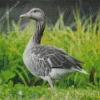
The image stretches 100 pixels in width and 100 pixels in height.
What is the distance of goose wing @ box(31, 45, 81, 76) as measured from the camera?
30.3 ft

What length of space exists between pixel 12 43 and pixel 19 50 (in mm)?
235

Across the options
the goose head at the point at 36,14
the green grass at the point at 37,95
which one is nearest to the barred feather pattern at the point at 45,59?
the green grass at the point at 37,95

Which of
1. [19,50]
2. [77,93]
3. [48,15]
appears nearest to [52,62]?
[77,93]

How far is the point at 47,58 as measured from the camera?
9367 mm

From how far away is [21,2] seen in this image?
11664mm

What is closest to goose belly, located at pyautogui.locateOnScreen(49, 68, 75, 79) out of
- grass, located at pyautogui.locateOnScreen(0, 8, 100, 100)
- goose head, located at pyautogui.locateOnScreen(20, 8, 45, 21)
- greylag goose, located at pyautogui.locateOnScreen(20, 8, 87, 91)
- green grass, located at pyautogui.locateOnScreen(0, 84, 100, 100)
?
greylag goose, located at pyautogui.locateOnScreen(20, 8, 87, 91)

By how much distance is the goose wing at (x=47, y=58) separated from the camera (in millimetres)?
9234

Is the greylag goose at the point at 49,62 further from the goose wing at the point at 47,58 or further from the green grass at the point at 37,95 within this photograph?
the green grass at the point at 37,95

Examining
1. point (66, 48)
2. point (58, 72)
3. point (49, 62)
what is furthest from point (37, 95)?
point (66, 48)

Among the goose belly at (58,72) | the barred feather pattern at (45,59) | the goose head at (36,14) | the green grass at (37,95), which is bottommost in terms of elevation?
the green grass at (37,95)

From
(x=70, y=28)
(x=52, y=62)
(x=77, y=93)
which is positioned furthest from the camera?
(x=70, y=28)

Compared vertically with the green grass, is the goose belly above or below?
above

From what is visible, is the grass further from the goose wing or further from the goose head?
the goose head

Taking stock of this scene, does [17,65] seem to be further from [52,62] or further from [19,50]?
[52,62]
